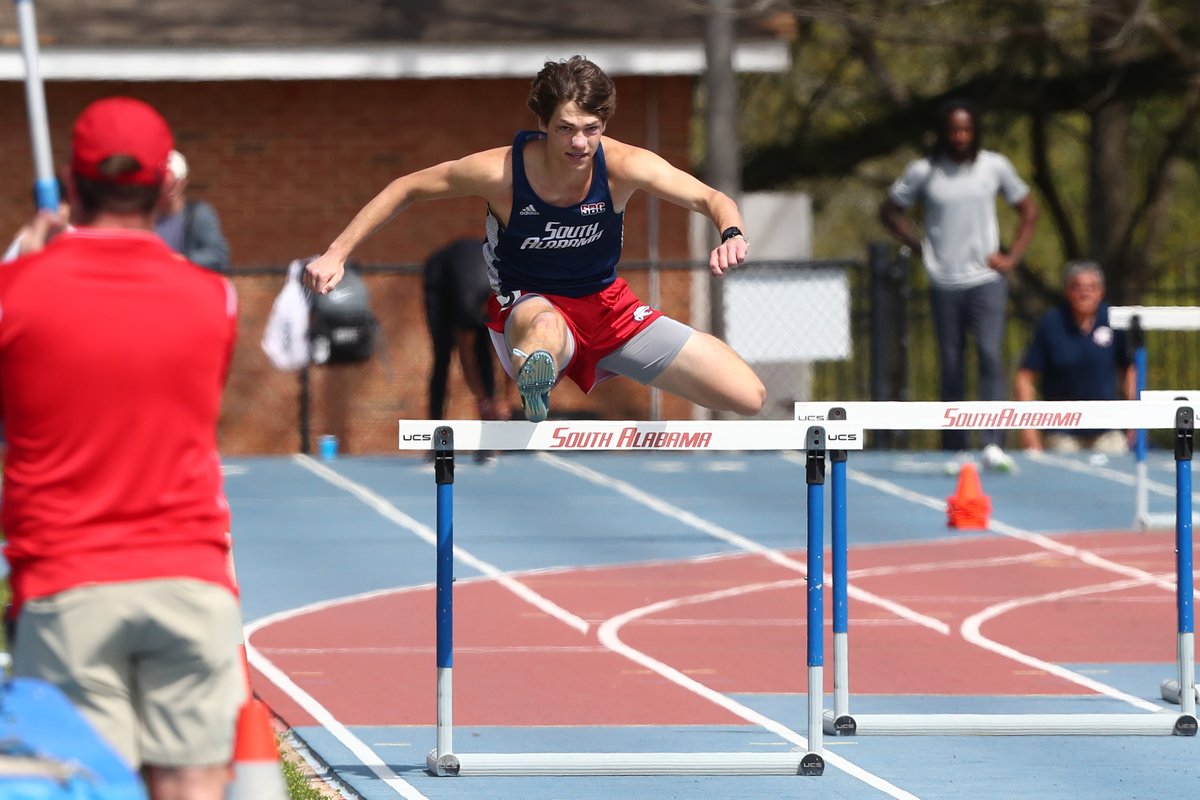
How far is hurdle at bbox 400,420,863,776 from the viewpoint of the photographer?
6.70 m

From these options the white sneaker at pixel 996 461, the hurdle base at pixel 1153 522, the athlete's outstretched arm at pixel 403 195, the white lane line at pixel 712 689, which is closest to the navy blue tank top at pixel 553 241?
the athlete's outstretched arm at pixel 403 195

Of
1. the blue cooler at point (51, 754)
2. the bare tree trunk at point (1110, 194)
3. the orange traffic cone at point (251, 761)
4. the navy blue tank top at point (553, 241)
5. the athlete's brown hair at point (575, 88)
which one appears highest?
the bare tree trunk at point (1110, 194)

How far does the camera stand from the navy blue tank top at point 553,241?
7.12 meters

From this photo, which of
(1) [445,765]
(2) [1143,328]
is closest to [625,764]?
(1) [445,765]

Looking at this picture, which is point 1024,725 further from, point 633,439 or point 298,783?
point 298,783

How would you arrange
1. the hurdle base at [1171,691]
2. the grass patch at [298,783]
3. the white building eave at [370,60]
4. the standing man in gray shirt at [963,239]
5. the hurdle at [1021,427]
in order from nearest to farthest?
the grass patch at [298,783], the hurdle at [1021,427], the hurdle base at [1171,691], the standing man in gray shirt at [963,239], the white building eave at [370,60]

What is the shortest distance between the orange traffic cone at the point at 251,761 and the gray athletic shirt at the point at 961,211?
415 inches

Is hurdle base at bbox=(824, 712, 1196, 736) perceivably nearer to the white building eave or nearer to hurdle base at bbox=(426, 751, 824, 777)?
hurdle base at bbox=(426, 751, 824, 777)

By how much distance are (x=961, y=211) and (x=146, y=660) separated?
10820mm

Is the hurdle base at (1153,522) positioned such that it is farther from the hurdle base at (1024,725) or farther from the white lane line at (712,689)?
the hurdle base at (1024,725)

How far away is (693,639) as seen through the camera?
31.6 feet

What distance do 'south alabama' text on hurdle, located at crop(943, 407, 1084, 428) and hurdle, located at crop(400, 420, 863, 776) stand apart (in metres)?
0.49

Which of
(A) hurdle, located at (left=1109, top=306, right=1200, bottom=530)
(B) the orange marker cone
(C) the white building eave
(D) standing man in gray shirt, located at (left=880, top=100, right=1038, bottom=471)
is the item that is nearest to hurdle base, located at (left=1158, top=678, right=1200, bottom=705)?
(A) hurdle, located at (left=1109, top=306, right=1200, bottom=530)

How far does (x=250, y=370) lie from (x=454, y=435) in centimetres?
1183
